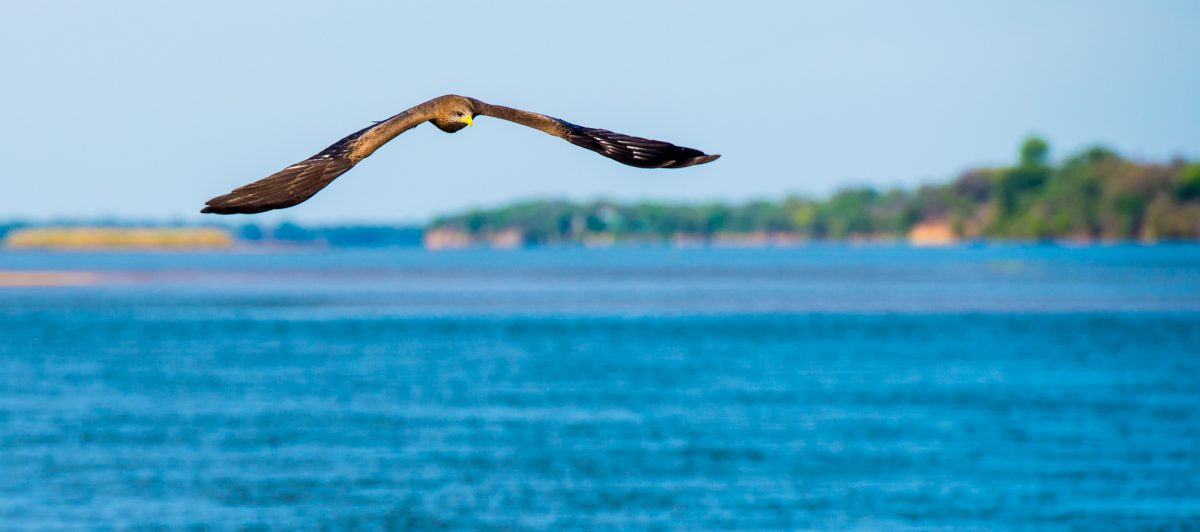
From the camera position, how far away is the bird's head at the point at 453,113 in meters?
10.5

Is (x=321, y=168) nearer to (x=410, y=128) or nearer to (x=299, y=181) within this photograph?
(x=299, y=181)

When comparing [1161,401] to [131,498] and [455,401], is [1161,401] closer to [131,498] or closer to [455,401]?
[455,401]

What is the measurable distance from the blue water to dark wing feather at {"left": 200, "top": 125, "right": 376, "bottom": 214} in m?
27.8

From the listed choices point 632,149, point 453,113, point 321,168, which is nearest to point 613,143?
point 632,149

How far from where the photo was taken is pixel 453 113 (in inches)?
416

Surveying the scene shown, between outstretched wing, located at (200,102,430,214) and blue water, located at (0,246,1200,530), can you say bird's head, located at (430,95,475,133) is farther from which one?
blue water, located at (0,246,1200,530)

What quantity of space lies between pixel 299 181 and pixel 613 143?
1.90 metres

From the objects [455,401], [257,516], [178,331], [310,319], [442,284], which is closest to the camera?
[257,516]

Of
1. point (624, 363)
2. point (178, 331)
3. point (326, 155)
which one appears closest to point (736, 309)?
point (178, 331)

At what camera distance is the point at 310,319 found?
11500 cm

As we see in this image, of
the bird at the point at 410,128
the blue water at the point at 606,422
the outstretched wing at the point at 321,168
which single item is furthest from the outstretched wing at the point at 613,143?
the blue water at the point at 606,422

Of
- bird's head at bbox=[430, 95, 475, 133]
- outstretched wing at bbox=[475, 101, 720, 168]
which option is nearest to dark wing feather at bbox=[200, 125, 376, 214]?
bird's head at bbox=[430, 95, 475, 133]

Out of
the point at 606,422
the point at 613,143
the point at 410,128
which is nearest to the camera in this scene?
the point at 410,128

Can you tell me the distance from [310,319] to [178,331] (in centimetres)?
1113
